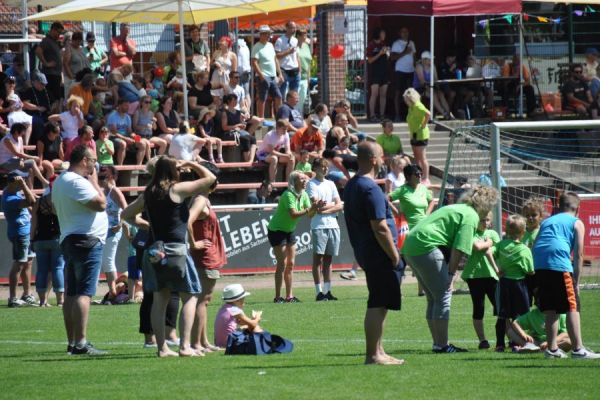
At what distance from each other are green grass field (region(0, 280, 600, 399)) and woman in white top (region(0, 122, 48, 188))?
659 cm

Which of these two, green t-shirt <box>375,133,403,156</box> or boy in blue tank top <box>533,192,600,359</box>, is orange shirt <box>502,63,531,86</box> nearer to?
green t-shirt <box>375,133,403,156</box>

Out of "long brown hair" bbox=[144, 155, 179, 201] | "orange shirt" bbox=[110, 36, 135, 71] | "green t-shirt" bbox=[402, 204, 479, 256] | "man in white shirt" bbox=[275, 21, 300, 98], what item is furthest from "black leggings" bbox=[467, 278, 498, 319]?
"man in white shirt" bbox=[275, 21, 300, 98]

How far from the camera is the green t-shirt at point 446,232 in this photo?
10734 millimetres

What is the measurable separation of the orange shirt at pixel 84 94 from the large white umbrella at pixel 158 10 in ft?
6.15

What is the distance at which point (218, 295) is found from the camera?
61.1 ft

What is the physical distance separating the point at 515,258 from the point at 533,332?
0.72 meters

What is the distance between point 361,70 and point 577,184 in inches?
394

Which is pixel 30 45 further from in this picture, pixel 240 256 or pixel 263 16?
pixel 240 256

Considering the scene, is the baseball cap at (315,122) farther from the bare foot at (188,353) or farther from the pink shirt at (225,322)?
the bare foot at (188,353)

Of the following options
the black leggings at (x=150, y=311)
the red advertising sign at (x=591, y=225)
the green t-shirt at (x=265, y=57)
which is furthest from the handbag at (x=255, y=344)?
the green t-shirt at (x=265, y=57)

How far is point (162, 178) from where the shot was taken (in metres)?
10.4

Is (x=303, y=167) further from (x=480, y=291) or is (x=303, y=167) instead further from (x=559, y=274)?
(x=559, y=274)

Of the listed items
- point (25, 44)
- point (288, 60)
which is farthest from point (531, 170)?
point (25, 44)

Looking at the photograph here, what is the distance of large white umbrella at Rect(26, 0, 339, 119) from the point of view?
2062cm
